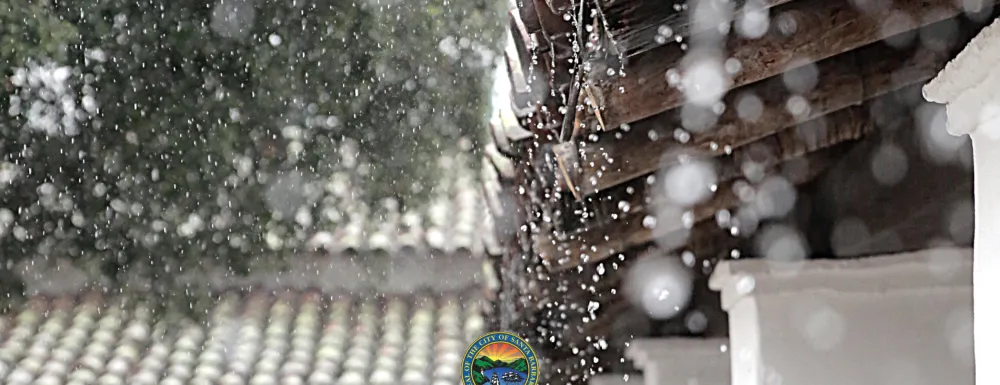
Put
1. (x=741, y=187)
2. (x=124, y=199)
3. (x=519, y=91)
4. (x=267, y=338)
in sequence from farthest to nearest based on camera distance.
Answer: (x=267, y=338) < (x=124, y=199) < (x=741, y=187) < (x=519, y=91)

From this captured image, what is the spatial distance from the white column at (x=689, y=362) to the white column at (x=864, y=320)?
1.31m

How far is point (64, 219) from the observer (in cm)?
646

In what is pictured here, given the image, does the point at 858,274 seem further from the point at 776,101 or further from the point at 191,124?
the point at 191,124

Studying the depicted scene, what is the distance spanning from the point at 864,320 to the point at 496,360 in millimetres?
1199

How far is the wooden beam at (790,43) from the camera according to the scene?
2.02 m

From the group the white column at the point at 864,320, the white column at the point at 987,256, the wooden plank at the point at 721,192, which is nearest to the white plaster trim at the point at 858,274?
the white column at the point at 864,320

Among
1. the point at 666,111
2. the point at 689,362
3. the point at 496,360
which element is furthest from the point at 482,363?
the point at 666,111

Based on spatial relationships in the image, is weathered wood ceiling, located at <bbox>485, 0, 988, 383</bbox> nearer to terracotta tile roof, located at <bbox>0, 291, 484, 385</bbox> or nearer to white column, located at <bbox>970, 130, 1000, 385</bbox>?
white column, located at <bbox>970, 130, 1000, 385</bbox>

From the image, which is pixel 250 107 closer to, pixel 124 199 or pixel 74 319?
pixel 124 199

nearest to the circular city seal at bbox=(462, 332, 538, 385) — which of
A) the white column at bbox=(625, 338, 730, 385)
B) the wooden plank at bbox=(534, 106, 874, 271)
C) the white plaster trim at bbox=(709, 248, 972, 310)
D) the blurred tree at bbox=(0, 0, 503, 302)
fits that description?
the wooden plank at bbox=(534, 106, 874, 271)

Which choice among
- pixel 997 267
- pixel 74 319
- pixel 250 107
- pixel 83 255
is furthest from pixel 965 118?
pixel 74 319

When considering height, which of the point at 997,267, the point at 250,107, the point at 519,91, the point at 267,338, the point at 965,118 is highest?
the point at 250,107

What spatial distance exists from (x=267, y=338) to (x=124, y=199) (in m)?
1.53

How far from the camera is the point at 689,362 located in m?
4.29
